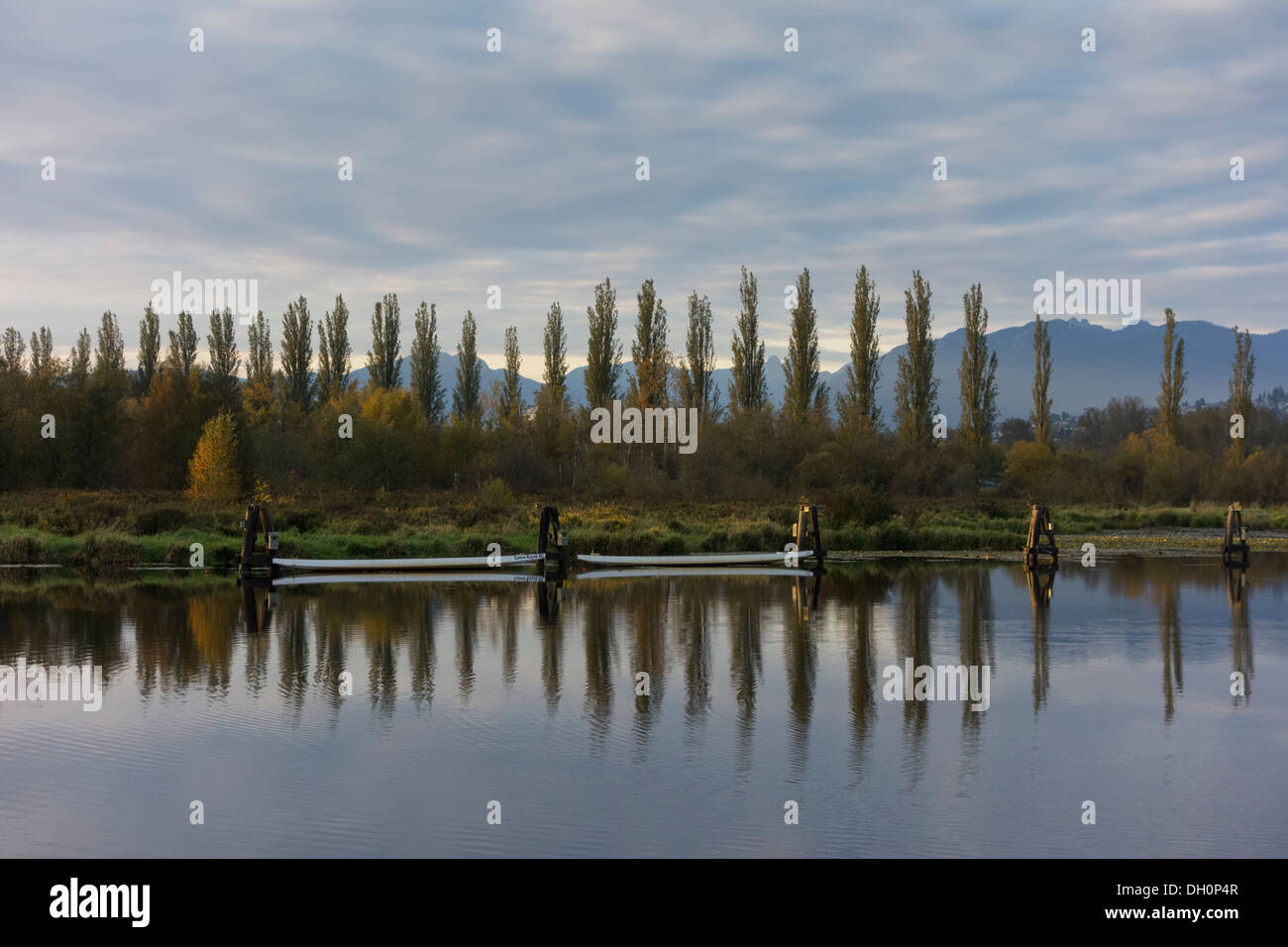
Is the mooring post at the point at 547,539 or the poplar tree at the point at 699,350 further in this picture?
the poplar tree at the point at 699,350

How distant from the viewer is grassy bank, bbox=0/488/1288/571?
888 inches

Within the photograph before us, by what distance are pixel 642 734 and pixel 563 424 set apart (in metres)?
45.4

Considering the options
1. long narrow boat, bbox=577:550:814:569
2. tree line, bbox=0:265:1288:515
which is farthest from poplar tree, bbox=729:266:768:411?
long narrow boat, bbox=577:550:814:569

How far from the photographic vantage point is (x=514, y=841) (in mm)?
5871

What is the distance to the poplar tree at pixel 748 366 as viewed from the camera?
180 feet

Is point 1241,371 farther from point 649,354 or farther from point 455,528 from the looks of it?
point 455,528

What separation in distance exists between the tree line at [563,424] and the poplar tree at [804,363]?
10 centimetres

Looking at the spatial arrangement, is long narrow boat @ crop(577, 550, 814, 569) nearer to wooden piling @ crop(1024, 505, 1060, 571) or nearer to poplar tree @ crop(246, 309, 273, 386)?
wooden piling @ crop(1024, 505, 1060, 571)

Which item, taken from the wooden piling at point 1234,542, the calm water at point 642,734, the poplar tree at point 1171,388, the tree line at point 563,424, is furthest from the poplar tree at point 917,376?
the calm water at point 642,734

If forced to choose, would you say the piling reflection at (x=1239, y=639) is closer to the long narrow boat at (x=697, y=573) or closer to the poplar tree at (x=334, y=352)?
the long narrow boat at (x=697, y=573)

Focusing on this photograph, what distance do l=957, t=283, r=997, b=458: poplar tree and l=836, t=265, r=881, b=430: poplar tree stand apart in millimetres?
4422
